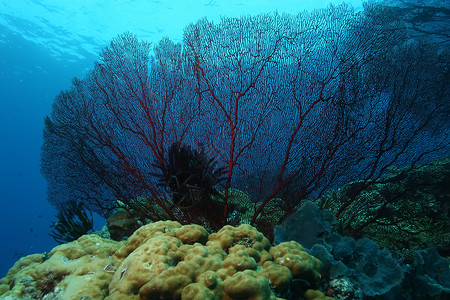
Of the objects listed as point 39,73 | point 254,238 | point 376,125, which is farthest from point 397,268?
point 39,73

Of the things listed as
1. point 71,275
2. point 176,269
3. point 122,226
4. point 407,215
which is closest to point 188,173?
point 71,275

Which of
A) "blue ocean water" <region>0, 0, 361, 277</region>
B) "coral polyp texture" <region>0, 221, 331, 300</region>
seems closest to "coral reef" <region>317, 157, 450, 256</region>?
"coral polyp texture" <region>0, 221, 331, 300</region>

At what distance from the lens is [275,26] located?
5184 millimetres

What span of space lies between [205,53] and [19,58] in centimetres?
4153

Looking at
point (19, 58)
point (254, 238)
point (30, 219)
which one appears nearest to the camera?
point (254, 238)

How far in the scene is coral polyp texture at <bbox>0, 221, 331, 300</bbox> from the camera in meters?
1.69

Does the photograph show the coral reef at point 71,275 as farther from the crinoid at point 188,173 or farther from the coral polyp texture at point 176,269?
the crinoid at point 188,173

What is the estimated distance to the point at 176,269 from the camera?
1.79 metres

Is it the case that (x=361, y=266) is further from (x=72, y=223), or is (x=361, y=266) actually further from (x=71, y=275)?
(x=72, y=223)

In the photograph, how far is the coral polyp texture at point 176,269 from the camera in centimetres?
169

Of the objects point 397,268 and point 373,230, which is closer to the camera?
point 397,268

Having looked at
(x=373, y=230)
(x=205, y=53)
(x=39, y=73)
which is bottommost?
(x=373, y=230)

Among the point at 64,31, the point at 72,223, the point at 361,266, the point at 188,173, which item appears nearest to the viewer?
the point at 361,266

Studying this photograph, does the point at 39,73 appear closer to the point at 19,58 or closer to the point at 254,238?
the point at 19,58
